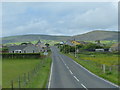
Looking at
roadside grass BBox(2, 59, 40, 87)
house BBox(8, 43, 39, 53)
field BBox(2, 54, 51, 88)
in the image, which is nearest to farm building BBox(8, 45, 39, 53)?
house BBox(8, 43, 39, 53)

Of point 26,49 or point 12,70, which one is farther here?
point 26,49

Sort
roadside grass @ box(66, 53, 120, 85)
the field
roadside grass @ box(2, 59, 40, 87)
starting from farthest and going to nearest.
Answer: roadside grass @ box(2, 59, 40, 87)
roadside grass @ box(66, 53, 120, 85)
the field

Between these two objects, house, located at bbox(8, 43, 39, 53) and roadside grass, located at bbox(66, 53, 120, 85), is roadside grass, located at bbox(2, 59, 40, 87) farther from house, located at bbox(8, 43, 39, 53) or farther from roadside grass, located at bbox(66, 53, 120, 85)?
house, located at bbox(8, 43, 39, 53)

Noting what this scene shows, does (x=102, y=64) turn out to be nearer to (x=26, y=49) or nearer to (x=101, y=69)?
(x=101, y=69)

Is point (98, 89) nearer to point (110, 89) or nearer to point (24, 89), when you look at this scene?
point (110, 89)

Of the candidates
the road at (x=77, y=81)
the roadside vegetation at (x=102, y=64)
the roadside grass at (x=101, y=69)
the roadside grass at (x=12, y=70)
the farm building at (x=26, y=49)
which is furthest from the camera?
the farm building at (x=26, y=49)

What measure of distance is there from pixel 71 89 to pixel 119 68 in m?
13.1

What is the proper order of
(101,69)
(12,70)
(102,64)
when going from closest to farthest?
1. (101,69)
2. (102,64)
3. (12,70)

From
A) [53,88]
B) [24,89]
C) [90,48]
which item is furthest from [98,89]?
[90,48]

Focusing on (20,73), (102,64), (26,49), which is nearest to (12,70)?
(20,73)

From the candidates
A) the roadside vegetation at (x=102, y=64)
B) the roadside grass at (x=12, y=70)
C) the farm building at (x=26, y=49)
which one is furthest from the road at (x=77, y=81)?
the farm building at (x=26, y=49)

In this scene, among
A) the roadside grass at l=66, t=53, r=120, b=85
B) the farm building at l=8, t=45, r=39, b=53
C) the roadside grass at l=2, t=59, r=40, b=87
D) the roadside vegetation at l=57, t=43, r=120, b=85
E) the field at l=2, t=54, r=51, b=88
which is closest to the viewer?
the field at l=2, t=54, r=51, b=88

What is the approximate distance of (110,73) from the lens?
2994cm

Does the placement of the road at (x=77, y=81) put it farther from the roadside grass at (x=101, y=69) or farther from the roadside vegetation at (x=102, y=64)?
the roadside vegetation at (x=102, y=64)
